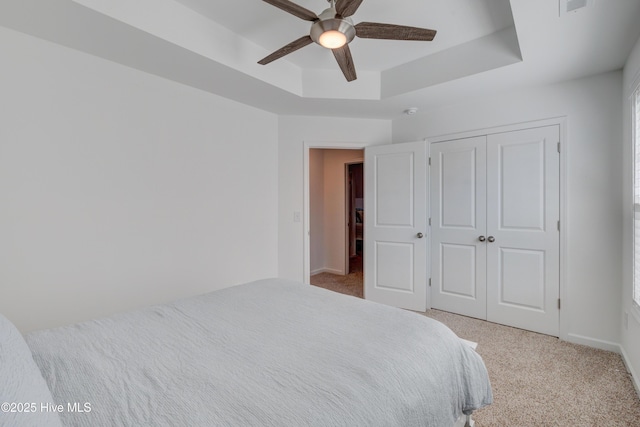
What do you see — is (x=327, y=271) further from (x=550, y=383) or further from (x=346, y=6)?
(x=346, y=6)

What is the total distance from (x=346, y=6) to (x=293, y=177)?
2.22m

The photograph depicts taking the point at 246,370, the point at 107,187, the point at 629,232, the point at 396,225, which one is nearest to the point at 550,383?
the point at 629,232

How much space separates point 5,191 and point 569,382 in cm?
382

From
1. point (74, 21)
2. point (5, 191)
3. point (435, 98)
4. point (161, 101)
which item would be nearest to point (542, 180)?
point (435, 98)

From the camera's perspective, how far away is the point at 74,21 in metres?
1.70

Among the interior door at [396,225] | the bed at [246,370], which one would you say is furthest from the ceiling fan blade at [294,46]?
the interior door at [396,225]

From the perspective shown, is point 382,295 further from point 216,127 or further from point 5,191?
point 5,191

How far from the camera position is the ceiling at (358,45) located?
172 centimetres

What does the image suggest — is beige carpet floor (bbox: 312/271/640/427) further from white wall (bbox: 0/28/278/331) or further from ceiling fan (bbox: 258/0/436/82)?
white wall (bbox: 0/28/278/331)

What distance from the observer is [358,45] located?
99.2 inches

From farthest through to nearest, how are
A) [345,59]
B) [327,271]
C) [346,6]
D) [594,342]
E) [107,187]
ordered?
[327,271], [594,342], [107,187], [345,59], [346,6]

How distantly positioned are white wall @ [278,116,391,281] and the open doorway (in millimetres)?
1392

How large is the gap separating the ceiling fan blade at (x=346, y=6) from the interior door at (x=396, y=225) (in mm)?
2050

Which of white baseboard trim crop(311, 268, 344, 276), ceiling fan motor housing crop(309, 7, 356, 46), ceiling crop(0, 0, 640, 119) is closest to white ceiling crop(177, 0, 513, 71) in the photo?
ceiling crop(0, 0, 640, 119)
